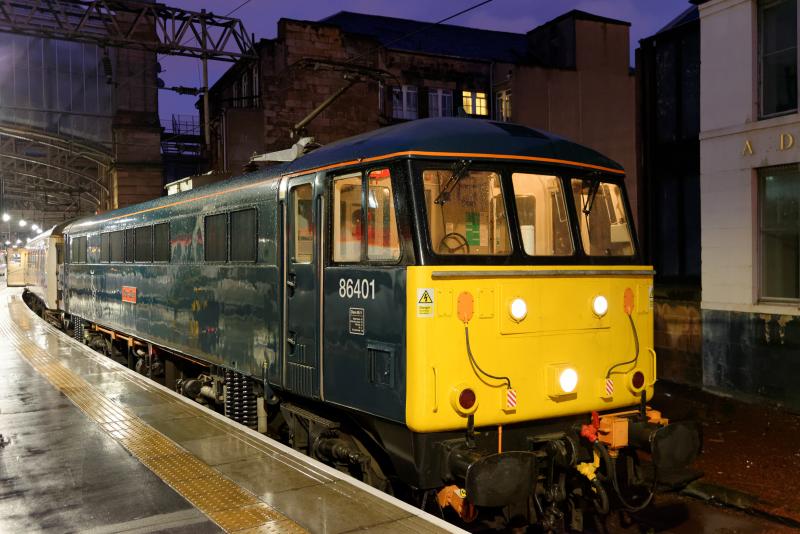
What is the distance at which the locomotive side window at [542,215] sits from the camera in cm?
608

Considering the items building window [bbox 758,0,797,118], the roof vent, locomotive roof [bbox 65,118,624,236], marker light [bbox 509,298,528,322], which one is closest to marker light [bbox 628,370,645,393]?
marker light [bbox 509,298,528,322]

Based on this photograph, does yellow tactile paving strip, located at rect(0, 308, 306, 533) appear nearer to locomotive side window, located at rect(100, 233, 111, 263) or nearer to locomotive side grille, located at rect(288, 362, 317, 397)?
locomotive side grille, located at rect(288, 362, 317, 397)

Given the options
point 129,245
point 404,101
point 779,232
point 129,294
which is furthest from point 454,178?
point 404,101

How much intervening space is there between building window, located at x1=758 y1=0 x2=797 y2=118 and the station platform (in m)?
9.51

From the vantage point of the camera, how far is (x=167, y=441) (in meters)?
7.45

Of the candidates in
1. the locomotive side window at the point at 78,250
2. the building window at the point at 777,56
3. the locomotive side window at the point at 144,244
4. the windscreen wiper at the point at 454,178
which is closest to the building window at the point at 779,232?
the building window at the point at 777,56

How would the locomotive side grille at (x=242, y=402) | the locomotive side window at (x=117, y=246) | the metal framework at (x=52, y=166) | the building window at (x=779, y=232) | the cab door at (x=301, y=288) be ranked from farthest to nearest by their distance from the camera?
the metal framework at (x=52, y=166)
the locomotive side window at (x=117, y=246)
the building window at (x=779, y=232)
the locomotive side grille at (x=242, y=402)
the cab door at (x=301, y=288)

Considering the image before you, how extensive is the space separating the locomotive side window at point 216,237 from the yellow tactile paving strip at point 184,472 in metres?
2.19

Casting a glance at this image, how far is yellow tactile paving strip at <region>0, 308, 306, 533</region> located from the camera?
5.18m

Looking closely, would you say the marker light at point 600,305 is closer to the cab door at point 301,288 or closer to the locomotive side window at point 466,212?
the locomotive side window at point 466,212

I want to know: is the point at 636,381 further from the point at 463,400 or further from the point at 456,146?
the point at 456,146

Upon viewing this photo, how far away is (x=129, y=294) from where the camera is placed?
43.1 ft

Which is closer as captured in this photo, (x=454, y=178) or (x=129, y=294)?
(x=454, y=178)

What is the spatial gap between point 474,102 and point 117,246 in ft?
65.3
